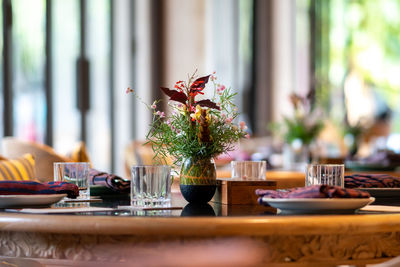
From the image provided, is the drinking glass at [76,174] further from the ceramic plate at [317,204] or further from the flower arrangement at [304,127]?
the flower arrangement at [304,127]

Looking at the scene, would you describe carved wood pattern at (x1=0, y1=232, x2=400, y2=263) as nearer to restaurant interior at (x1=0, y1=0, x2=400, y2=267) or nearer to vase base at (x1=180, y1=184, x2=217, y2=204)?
restaurant interior at (x1=0, y1=0, x2=400, y2=267)

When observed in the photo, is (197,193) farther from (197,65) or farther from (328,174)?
(197,65)

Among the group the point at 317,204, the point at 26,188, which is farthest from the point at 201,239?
the point at 26,188

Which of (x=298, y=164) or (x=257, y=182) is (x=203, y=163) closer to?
(x=257, y=182)

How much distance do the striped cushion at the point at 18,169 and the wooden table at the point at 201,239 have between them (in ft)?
4.04

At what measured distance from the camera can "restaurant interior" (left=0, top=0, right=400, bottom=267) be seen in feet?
4.00

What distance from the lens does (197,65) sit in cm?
732

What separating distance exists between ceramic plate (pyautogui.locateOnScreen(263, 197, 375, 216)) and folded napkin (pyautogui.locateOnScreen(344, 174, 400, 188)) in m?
0.54

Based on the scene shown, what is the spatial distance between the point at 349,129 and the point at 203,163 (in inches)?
230

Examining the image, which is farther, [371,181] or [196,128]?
[371,181]

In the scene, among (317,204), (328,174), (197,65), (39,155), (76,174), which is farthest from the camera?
(197,65)

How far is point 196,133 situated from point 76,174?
37 cm

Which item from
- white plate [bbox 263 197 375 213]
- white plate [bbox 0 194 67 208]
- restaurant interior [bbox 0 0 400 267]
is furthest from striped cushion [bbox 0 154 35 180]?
white plate [bbox 263 197 375 213]

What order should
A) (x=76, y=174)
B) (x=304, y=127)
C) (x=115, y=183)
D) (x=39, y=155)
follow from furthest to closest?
1. (x=304, y=127)
2. (x=39, y=155)
3. (x=115, y=183)
4. (x=76, y=174)
